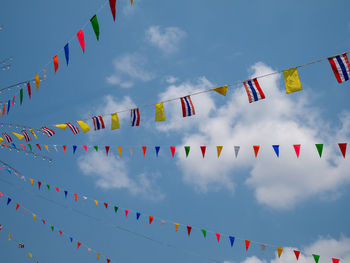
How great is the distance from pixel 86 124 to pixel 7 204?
8869 mm

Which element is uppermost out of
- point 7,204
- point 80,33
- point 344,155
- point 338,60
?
point 80,33

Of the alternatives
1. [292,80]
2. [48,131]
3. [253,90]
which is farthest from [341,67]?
[48,131]

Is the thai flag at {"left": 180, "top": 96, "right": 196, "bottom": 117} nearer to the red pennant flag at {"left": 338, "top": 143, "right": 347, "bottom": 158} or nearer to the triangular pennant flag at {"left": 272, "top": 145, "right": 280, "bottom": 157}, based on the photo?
the triangular pennant flag at {"left": 272, "top": 145, "right": 280, "bottom": 157}

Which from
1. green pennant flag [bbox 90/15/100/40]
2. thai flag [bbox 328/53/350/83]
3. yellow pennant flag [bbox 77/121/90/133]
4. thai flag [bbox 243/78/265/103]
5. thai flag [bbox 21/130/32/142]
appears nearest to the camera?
green pennant flag [bbox 90/15/100/40]

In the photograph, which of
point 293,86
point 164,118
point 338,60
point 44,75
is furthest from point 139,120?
point 338,60

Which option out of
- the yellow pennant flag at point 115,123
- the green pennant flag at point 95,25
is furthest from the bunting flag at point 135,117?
the green pennant flag at point 95,25

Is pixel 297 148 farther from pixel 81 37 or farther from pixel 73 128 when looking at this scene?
pixel 73 128

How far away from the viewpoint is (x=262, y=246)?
34.0ft

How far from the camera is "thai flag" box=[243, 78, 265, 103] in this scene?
23.8 ft

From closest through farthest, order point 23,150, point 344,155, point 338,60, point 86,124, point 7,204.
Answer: point 338,60 < point 344,155 < point 86,124 < point 23,150 < point 7,204

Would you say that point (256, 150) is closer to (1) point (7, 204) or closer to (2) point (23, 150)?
(2) point (23, 150)

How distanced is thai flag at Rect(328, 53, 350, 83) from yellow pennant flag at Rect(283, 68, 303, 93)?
754mm

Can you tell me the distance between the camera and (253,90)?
7.33 m

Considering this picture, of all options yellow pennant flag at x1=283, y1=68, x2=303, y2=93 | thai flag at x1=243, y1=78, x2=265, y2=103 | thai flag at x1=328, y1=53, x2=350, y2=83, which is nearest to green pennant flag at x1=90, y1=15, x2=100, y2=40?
thai flag at x1=243, y1=78, x2=265, y2=103
